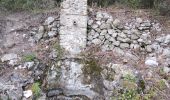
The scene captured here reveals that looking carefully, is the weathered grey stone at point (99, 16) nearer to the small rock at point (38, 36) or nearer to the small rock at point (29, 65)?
the small rock at point (38, 36)

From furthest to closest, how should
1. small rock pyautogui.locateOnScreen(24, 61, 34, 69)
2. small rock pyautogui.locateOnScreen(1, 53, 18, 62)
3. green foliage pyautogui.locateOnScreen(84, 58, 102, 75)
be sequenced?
small rock pyautogui.locateOnScreen(1, 53, 18, 62) → small rock pyautogui.locateOnScreen(24, 61, 34, 69) → green foliage pyautogui.locateOnScreen(84, 58, 102, 75)

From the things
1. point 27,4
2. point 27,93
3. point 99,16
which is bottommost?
point 27,93

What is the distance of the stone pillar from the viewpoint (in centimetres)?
707

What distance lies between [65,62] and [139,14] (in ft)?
7.45

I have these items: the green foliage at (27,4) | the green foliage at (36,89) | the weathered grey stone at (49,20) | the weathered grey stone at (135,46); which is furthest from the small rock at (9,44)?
the weathered grey stone at (135,46)

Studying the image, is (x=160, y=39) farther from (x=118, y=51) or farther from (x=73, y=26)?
(x=73, y=26)

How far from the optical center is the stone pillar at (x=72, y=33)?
23.2 ft

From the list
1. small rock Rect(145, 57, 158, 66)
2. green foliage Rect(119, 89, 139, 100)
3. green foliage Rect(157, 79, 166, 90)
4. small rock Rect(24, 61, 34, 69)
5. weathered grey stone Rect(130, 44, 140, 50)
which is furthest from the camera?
weathered grey stone Rect(130, 44, 140, 50)

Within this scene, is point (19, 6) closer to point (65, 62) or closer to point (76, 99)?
point (65, 62)

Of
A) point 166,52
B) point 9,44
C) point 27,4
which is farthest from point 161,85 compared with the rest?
point 27,4

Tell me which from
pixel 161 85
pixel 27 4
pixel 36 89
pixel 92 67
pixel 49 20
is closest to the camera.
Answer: pixel 36 89

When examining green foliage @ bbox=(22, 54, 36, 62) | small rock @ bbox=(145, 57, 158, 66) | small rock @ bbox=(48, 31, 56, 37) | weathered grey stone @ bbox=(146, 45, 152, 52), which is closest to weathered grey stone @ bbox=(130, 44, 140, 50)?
weathered grey stone @ bbox=(146, 45, 152, 52)

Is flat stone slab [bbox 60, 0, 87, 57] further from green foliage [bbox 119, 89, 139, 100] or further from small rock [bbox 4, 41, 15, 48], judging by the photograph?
green foliage [bbox 119, 89, 139, 100]

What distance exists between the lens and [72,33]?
25.4 ft
